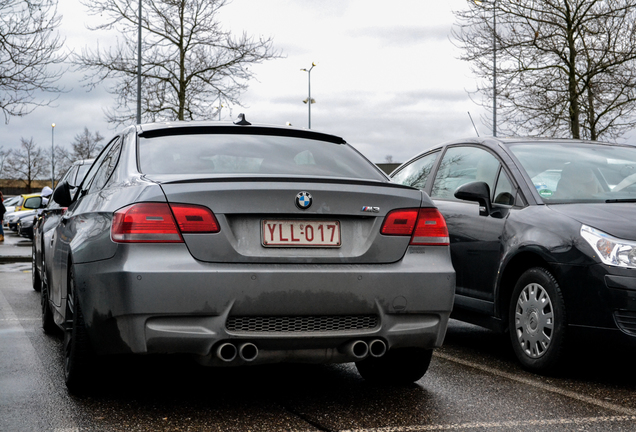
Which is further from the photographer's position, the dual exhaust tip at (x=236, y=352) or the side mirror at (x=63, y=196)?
the side mirror at (x=63, y=196)

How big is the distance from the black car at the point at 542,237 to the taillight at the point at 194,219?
2.34m

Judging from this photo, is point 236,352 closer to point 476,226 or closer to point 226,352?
point 226,352

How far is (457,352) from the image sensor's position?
5859 millimetres

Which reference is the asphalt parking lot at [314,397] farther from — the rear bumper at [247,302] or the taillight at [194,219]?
the taillight at [194,219]

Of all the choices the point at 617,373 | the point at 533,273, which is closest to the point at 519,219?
the point at 533,273

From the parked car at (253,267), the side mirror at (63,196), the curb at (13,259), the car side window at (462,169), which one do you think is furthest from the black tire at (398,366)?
the curb at (13,259)

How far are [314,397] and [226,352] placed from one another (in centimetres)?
88

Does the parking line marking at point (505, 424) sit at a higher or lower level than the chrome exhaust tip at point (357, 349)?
lower

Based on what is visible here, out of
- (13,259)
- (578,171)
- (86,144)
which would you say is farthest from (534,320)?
(86,144)

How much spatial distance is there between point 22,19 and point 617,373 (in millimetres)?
16771

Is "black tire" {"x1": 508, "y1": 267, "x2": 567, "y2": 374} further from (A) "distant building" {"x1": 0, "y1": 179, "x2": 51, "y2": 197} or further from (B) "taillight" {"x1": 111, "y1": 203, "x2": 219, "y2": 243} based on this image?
(A) "distant building" {"x1": 0, "y1": 179, "x2": 51, "y2": 197}

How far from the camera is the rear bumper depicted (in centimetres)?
352

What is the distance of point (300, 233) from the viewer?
3.72 metres

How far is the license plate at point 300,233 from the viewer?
3678 mm
